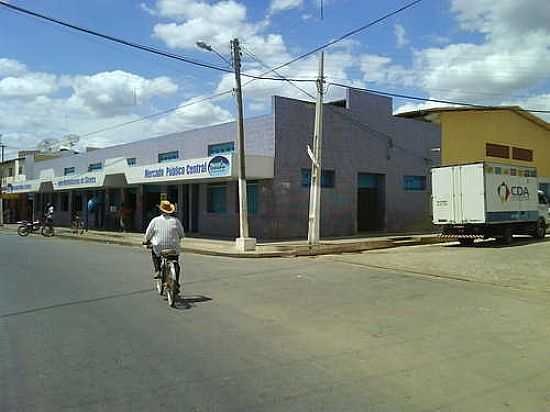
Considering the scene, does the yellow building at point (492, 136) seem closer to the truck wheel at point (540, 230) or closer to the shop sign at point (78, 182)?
the truck wheel at point (540, 230)

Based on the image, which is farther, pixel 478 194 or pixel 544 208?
pixel 544 208

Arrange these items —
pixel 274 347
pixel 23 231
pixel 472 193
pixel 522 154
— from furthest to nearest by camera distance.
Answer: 1. pixel 522 154
2. pixel 23 231
3. pixel 472 193
4. pixel 274 347

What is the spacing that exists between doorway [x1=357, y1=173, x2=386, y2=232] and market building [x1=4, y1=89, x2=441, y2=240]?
0.06m

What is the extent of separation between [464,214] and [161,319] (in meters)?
17.6

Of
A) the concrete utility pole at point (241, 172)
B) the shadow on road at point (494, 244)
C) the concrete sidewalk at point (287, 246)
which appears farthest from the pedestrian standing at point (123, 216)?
the shadow on road at point (494, 244)

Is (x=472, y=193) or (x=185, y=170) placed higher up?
(x=185, y=170)

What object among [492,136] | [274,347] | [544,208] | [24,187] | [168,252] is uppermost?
[492,136]

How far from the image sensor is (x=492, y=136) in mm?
38781

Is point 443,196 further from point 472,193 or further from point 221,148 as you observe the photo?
point 221,148

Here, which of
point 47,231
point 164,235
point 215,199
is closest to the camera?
point 164,235

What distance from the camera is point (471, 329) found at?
8203 mm

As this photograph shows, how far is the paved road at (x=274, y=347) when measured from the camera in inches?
203

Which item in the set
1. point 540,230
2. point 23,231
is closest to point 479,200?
point 540,230

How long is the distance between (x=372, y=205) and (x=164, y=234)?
22.8 meters
